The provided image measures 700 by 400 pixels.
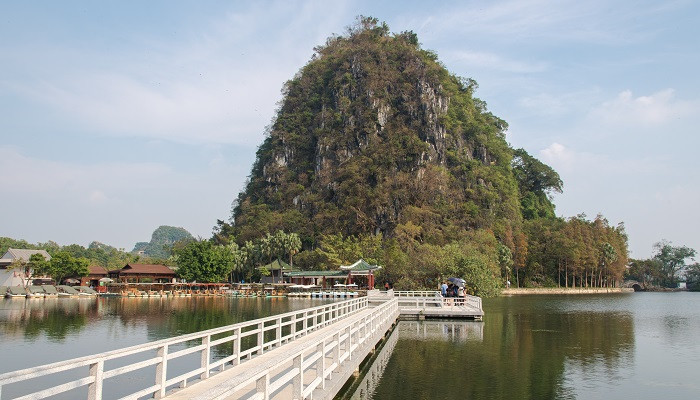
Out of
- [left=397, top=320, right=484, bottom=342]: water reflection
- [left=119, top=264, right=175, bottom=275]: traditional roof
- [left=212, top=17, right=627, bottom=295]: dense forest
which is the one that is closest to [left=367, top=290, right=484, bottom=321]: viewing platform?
[left=397, top=320, right=484, bottom=342]: water reflection

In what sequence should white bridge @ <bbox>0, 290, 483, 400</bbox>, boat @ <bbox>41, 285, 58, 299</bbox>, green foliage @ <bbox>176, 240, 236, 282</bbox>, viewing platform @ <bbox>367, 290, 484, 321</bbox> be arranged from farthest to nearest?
green foliage @ <bbox>176, 240, 236, 282</bbox>
boat @ <bbox>41, 285, 58, 299</bbox>
viewing platform @ <bbox>367, 290, 484, 321</bbox>
white bridge @ <bbox>0, 290, 483, 400</bbox>

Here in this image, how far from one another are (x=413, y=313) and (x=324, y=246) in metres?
60.4

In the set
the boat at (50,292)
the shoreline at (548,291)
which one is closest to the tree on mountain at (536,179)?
Result: the shoreline at (548,291)

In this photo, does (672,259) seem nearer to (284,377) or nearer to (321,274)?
(321,274)

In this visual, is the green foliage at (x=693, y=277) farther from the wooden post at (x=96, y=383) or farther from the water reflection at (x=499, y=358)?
the wooden post at (x=96, y=383)

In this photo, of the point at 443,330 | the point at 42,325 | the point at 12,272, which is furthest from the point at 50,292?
the point at 443,330

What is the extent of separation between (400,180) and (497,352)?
312 ft

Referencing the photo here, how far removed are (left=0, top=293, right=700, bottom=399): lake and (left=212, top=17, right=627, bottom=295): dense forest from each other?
2050 inches

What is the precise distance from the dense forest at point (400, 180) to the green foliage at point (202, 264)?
1473cm

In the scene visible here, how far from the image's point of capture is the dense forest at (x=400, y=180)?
11225cm

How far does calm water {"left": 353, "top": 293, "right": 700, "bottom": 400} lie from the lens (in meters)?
17.4

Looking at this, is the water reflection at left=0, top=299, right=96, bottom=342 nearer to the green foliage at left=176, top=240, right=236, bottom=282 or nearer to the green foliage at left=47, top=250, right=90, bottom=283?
the green foliage at left=176, top=240, right=236, bottom=282

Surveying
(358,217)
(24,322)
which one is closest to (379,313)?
(24,322)

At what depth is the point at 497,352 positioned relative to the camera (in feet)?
83.0
